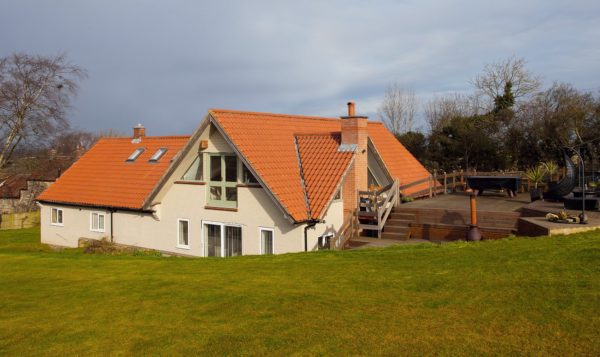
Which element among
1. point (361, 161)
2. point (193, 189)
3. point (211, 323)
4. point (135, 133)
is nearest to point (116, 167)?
point (135, 133)

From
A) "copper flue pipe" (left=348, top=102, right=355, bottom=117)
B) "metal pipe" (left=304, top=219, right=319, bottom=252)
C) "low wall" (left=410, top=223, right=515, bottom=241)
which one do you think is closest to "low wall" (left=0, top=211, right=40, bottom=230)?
"copper flue pipe" (left=348, top=102, right=355, bottom=117)

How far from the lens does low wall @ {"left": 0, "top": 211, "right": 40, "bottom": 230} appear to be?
3962 cm

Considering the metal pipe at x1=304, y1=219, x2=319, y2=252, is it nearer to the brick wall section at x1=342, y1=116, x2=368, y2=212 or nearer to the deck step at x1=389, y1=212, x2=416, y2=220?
the brick wall section at x1=342, y1=116, x2=368, y2=212

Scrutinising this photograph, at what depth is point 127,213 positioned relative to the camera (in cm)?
2391

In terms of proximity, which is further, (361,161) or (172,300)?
(361,161)

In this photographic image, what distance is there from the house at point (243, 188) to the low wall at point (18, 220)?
670 inches

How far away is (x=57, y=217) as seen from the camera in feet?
92.6

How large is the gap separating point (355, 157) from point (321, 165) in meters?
1.41

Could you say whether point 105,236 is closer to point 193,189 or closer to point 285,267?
point 193,189

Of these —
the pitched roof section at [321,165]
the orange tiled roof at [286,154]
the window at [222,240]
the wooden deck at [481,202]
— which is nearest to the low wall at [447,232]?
the wooden deck at [481,202]

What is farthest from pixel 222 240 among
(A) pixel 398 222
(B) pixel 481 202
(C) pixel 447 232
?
(B) pixel 481 202

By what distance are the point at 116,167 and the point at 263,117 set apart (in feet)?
33.4

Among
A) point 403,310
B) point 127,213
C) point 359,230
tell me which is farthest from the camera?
point 127,213

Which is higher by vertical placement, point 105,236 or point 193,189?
point 193,189
